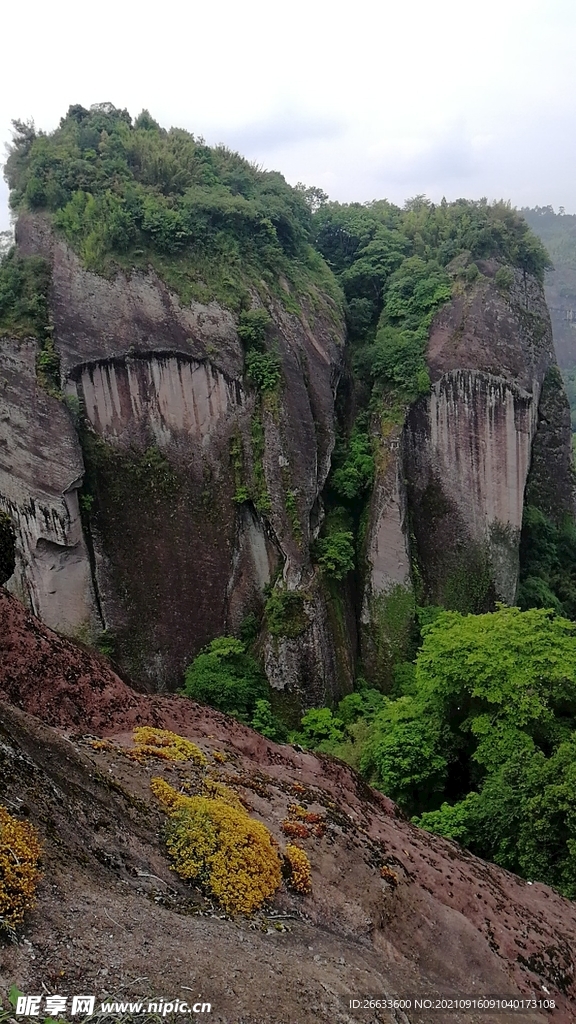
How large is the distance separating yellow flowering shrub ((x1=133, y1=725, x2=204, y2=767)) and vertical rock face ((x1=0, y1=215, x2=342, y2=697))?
978 cm

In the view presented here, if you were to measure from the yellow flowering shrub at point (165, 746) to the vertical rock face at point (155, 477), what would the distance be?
9.78 metres

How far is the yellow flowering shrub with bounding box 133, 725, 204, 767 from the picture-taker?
18.1 feet

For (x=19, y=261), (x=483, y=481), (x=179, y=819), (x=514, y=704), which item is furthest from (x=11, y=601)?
(x=483, y=481)

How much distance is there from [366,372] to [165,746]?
52.7 ft

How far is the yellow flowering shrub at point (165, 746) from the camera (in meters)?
5.51

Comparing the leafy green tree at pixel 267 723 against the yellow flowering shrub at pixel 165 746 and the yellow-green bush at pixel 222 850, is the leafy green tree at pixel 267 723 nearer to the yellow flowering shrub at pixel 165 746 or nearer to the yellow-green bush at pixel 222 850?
the yellow flowering shrub at pixel 165 746

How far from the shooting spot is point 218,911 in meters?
3.99

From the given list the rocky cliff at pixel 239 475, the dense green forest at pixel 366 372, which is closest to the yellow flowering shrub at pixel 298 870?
the dense green forest at pixel 366 372

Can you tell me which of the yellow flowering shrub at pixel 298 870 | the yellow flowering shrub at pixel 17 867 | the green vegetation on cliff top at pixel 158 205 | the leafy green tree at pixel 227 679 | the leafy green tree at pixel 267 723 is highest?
the green vegetation on cliff top at pixel 158 205

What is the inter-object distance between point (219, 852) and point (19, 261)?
15.2 metres

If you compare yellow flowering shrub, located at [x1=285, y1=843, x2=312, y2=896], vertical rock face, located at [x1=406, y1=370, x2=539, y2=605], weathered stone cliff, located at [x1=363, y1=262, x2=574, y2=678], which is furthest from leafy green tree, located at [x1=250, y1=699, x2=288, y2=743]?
yellow flowering shrub, located at [x1=285, y1=843, x2=312, y2=896]

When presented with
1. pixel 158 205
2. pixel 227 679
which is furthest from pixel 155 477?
pixel 158 205

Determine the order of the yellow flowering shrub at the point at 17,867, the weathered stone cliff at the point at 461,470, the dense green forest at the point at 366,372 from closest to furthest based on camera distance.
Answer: the yellow flowering shrub at the point at 17,867 → the dense green forest at the point at 366,372 → the weathered stone cliff at the point at 461,470

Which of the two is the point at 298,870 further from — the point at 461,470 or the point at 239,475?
the point at 461,470
